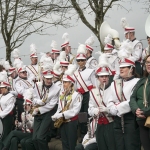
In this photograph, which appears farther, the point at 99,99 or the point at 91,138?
the point at 91,138

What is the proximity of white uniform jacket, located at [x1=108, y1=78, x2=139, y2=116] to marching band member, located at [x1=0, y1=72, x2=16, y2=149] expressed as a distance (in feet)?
12.4

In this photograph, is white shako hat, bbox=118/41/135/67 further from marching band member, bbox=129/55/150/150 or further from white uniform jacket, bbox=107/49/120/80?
white uniform jacket, bbox=107/49/120/80

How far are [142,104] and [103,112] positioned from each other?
111cm

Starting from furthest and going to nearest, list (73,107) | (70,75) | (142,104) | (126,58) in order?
(70,75) < (73,107) < (126,58) < (142,104)

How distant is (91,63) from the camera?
1027 cm

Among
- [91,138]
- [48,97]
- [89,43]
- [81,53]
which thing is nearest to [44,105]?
[48,97]

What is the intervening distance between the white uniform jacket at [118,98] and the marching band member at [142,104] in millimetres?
355

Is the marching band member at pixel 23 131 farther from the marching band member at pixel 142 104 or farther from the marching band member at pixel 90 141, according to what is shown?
the marching band member at pixel 142 104

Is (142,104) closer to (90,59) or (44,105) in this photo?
(44,105)

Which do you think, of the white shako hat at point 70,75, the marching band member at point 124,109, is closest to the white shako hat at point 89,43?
the white shako hat at point 70,75

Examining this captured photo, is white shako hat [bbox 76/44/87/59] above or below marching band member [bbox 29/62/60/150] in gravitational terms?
above

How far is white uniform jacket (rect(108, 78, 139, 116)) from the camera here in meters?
6.91

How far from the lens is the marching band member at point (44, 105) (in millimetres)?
9125

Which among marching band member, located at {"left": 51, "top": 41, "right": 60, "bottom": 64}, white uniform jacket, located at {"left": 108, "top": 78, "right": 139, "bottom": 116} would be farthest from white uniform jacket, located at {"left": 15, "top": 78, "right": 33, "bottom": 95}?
white uniform jacket, located at {"left": 108, "top": 78, "right": 139, "bottom": 116}
